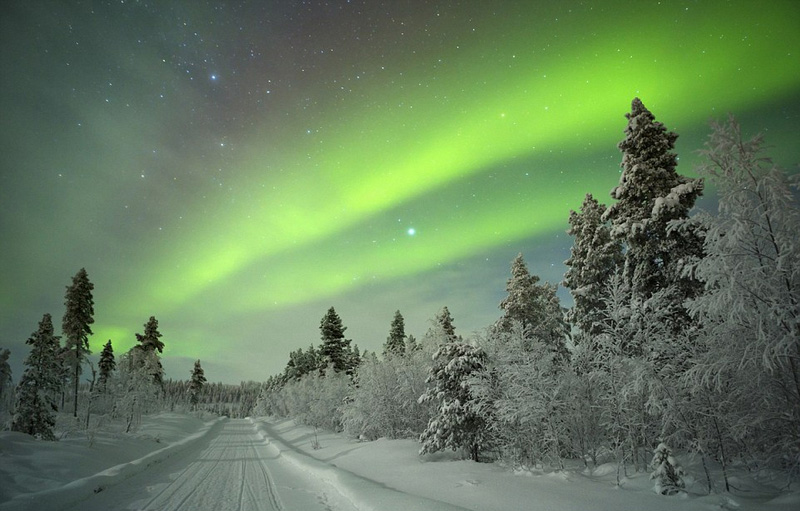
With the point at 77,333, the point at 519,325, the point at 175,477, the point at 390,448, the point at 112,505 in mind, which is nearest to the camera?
the point at 112,505

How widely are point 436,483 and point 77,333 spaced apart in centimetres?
4670

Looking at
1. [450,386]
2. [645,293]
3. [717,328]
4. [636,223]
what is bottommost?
[450,386]

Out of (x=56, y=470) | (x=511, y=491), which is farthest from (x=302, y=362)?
(x=511, y=491)

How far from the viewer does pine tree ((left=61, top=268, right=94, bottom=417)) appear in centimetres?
3984

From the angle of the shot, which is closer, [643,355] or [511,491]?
[511,491]

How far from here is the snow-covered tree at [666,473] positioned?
9.84 meters

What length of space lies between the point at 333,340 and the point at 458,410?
3570 cm

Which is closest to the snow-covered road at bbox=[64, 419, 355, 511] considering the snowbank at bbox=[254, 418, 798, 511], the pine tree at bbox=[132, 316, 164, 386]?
the snowbank at bbox=[254, 418, 798, 511]

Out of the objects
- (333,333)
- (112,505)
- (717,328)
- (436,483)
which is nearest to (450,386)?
(436,483)

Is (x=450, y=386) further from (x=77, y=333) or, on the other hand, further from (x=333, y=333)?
(x=77, y=333)

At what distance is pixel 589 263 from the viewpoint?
23734 mm

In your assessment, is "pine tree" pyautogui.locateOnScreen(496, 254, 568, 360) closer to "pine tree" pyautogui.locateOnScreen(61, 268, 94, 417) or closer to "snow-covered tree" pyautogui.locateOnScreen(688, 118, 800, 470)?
"snow-covered tree" pyautogui.locateOnScreen(688, 118, 800, 470)

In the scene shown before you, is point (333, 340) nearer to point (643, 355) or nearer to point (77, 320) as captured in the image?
point (77, 320)

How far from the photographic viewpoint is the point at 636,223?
16609 millimetres
